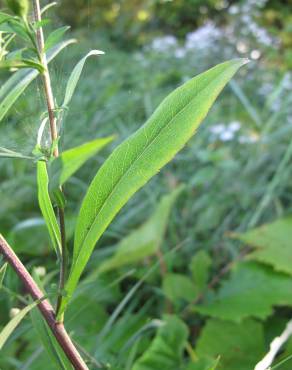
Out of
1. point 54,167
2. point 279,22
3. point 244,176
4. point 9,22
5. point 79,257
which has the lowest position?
point 279,22

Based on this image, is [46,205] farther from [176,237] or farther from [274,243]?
[176,237]

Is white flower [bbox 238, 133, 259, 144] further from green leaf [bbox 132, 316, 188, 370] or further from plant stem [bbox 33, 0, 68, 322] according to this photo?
plant stem [bbox 33, 0, 68, 322]

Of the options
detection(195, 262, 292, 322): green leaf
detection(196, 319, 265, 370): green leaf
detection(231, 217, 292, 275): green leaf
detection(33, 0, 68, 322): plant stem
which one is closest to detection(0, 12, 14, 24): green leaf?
detection(33, 0, 68, 322): plant stem

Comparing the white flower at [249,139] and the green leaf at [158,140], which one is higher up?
the green leaf at [158,140]

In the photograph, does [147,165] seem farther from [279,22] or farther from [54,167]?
[279,22]

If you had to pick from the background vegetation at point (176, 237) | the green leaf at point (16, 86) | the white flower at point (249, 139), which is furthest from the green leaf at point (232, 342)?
the white flower at point (249, 139)

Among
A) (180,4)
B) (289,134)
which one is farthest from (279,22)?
(289,134)

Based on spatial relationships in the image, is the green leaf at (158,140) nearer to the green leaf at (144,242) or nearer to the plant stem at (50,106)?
the plant stem at (50,106)
